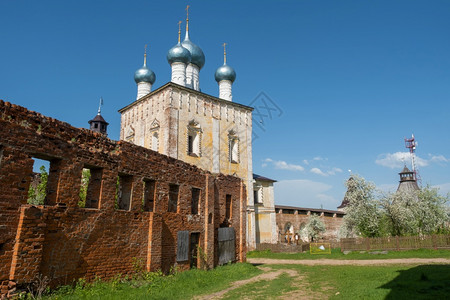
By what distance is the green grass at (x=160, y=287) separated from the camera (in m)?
8.56

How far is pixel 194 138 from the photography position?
2738 centimetres

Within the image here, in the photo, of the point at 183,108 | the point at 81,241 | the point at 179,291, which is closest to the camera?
the point at 81,241

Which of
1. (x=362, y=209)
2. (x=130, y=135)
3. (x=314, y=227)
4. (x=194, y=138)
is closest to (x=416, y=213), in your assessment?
(x=362, y=209)

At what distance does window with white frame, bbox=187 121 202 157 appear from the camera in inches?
1063

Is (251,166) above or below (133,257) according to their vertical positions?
above

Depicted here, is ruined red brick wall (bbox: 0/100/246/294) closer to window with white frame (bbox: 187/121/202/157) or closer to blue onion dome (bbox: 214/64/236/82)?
window with white frame (bbox: 187/121/202/157)

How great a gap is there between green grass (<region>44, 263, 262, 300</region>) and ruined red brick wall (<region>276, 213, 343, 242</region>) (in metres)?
19.8

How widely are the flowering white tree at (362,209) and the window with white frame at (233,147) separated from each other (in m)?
9.44

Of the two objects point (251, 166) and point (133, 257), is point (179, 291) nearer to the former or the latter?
point (133, 257)

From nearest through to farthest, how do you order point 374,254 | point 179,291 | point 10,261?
point 10,261 → point 179,291 → point 374,254

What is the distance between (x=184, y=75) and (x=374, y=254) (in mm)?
19839

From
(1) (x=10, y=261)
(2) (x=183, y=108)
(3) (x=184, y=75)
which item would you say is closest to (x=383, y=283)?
(1) (x=10, y=261)

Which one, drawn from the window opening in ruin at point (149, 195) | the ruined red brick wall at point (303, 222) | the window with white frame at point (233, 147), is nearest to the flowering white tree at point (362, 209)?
the ruined red brick wall at point (303, 222)

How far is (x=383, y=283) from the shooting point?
1050 centimetres
